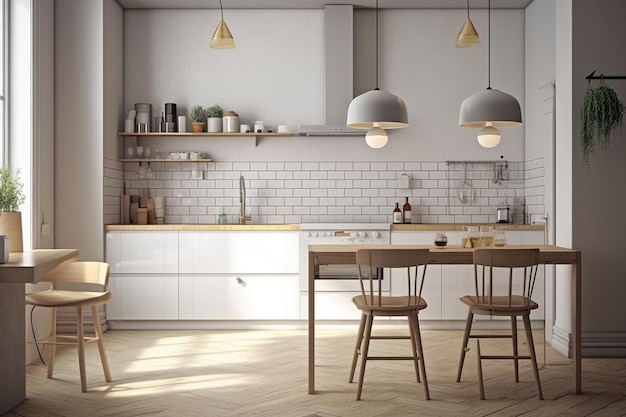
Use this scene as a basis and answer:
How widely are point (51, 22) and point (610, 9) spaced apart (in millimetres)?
4507

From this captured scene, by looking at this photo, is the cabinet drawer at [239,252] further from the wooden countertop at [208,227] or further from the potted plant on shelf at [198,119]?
the potted plant on shelf at [198,119]

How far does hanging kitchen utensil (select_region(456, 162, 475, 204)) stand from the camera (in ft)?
23.3

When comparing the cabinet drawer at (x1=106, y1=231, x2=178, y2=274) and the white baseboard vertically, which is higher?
the cabinet drawer at (x1=106, y1=231, x2=178, y2=274)

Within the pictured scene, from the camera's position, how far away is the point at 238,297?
650 centimetres

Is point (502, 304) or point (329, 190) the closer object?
point (502, 304)

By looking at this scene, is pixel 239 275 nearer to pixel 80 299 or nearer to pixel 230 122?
pixel 230 122

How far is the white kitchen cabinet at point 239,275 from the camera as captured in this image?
6469 mm

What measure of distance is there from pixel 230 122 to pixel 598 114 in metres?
3.31

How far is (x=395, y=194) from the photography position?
23.3 feet

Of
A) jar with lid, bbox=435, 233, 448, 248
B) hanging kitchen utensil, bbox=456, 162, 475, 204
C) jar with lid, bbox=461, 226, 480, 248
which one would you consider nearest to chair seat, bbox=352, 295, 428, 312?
jar with lid, bbox=435, 233, 448, 248

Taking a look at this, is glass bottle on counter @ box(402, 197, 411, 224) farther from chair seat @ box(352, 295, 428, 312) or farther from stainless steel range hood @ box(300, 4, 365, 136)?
chair seat @ box(352, 295, 428, 312)

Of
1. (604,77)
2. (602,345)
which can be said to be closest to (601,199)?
(604,77)

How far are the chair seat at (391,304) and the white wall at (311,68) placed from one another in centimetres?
284

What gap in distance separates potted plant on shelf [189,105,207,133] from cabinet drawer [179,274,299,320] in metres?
1.43
